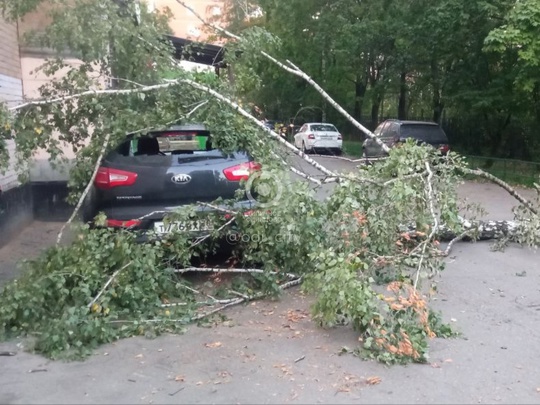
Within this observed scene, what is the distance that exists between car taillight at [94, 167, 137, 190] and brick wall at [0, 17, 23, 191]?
142 inches

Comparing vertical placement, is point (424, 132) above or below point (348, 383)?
above

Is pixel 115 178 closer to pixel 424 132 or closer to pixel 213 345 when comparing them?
pixel 213 345

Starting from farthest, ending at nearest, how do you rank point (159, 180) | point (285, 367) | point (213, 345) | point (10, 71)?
point (10, 71), point (159, 180), point (213, 345), point (285, 367)

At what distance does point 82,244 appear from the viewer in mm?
6160

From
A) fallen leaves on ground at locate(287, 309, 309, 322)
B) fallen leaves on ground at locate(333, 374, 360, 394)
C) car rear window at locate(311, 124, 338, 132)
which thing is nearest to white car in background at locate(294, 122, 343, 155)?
car rear window at locate(311, 124, 338, 132)

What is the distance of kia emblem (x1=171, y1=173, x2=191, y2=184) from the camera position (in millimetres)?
6820

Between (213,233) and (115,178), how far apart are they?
3.91ft

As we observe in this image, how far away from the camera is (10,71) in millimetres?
10602

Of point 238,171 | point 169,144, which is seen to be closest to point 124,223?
point 169,144

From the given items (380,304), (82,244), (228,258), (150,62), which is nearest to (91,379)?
(82,244)

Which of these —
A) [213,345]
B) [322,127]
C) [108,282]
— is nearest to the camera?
[213,345]

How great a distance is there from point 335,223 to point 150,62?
2964 mm

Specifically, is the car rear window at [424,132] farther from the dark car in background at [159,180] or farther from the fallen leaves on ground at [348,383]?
the fallen leaves on ground at [348,383]

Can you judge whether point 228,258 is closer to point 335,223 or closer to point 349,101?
point 335,223
